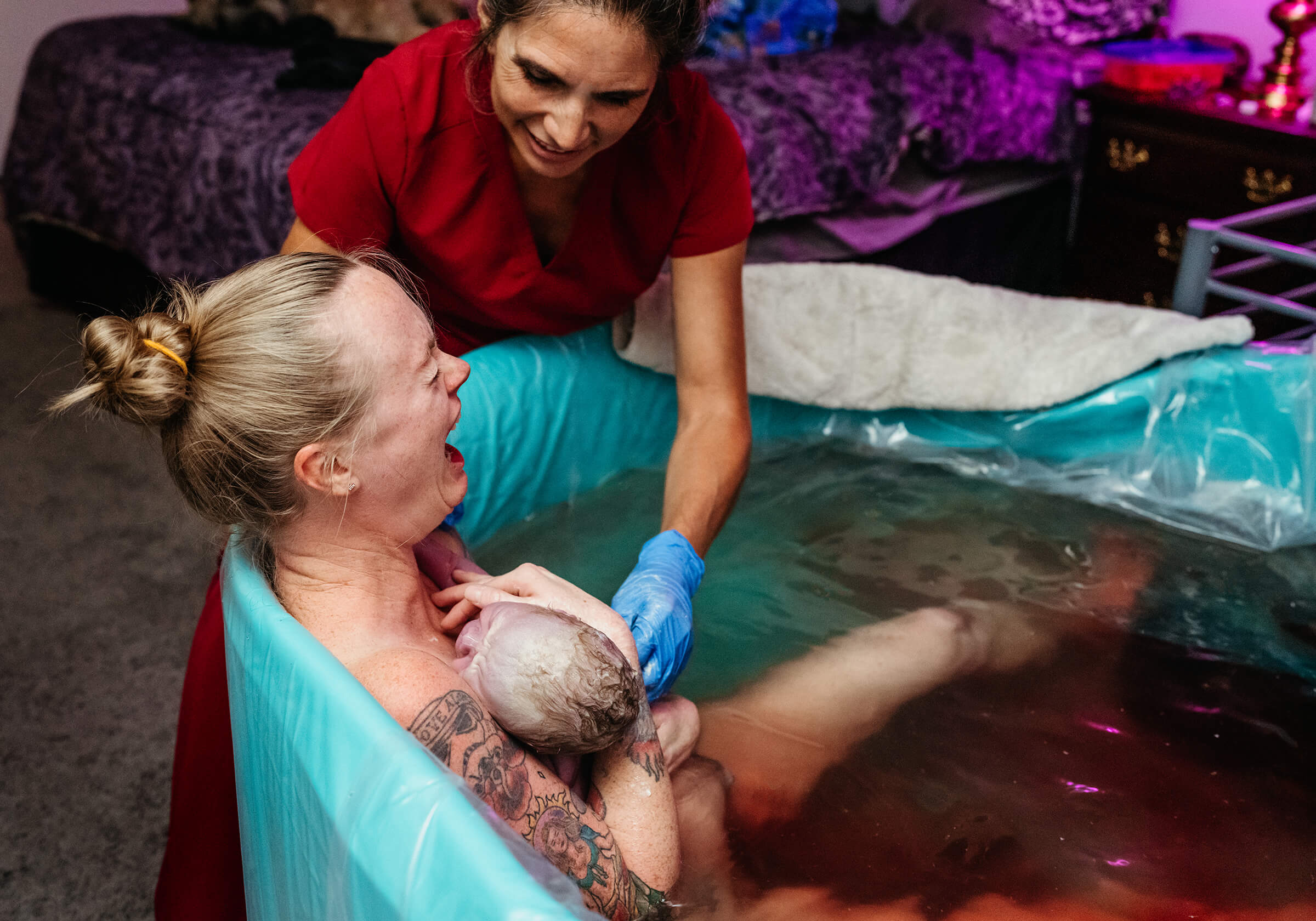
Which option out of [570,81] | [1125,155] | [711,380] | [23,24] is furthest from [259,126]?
[23,24]

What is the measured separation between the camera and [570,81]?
110 cm

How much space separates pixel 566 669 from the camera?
2.86ft

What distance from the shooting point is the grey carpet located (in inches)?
59.2

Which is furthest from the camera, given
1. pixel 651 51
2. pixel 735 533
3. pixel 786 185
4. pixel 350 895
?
pixel 786 185

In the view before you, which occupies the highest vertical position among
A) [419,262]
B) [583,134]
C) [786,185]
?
[583,134]

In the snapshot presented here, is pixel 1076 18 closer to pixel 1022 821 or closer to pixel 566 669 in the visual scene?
pixel 1022 821

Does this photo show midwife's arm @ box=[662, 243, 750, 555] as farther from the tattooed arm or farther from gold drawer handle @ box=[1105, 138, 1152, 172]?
gold drawer handle @ box=[1105, 138, 1152, 172]

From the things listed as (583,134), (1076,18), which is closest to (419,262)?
(583,134)

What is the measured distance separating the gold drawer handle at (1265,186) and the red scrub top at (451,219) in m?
1.78

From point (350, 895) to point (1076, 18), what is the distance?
128 inches

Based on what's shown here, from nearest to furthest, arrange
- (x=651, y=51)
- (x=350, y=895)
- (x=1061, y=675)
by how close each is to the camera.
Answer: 1. (x=350, y=895)
2. (x=651, y=51)
3. (x=1061, y=675)

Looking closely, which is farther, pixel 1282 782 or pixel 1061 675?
pixel 1061 675

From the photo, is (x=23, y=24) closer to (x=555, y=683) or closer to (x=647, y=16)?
(x=647, y=16)

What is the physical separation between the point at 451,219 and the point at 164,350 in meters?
0.52
